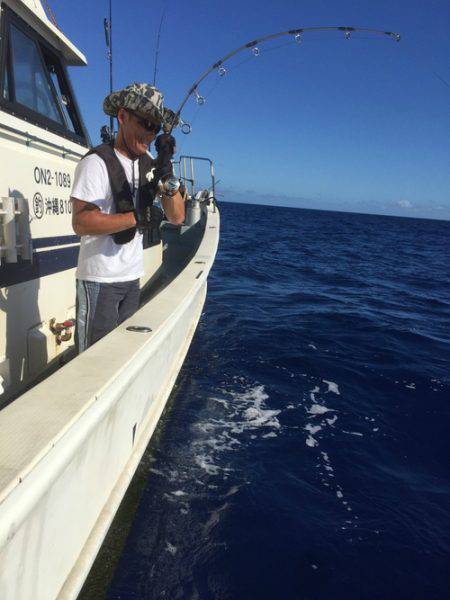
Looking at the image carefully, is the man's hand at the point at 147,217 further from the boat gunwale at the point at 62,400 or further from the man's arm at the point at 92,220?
the boat gunwale at the point at 62,400

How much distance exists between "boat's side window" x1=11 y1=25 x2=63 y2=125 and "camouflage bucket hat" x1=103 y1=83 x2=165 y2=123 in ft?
3.52

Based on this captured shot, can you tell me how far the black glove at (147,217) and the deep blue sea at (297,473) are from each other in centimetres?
164

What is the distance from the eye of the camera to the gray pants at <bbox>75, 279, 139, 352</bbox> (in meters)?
2.15

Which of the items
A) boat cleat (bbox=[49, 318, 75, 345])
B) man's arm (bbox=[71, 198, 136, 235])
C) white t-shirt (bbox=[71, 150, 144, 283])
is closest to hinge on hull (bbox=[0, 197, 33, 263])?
white t-shirt (bbox=[71, 150, 144, 283])

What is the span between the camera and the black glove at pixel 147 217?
211cm

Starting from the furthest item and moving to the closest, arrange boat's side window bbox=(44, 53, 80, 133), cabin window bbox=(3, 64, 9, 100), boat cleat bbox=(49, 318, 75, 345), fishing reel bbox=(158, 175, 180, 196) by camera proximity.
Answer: boat's side window bbox=(44, 53, 80, 133) → boat cleat bbox=(49, 318, 75, 345) → cabin window bbox=(3, 64, 9, 100) → fishing reel bbox=(158, 175, 180, 196)

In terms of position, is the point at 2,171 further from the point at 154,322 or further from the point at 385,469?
the point at 385,469

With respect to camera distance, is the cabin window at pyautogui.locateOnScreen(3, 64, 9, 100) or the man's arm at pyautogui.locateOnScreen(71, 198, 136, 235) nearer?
the man's arm at pyautogui.locateOnScreen(71, 198, 136, 235)

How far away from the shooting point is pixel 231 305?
7098 millimetres

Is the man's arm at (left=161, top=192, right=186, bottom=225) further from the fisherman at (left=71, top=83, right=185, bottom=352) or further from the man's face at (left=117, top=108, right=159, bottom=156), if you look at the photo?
the man's face at (left=117, top=108, right=159, bottom=156)

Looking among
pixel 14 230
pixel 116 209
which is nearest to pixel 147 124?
pixel 116 209

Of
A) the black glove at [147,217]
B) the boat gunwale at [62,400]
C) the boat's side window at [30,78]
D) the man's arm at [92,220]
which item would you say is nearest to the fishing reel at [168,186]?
the black glove at [147,217]

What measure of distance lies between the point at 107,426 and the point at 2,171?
1.45 metres

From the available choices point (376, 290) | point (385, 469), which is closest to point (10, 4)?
point (385, 469)
